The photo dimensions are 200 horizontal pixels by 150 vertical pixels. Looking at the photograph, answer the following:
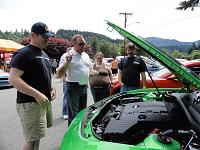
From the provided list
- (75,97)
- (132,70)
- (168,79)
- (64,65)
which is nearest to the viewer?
(64,65)

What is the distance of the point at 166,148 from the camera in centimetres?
243

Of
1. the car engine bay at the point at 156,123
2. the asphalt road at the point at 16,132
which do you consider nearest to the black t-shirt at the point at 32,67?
the car engine bay at the point at 156,123

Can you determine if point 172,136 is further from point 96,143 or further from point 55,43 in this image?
point 55,43

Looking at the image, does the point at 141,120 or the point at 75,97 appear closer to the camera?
the point at 141,120

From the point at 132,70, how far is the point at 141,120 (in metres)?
3.64

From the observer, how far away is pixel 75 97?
5.46 metres

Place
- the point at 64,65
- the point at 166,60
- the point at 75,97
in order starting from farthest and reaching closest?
the point at 75,97 → the point at 64,65 → the point at 166,60

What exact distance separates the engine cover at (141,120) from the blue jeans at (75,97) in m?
2.20

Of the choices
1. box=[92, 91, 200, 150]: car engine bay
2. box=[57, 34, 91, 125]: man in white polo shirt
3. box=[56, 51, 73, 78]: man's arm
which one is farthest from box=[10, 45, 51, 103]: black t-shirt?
box=[57, 34, 91, 125]: man in white polo shirt

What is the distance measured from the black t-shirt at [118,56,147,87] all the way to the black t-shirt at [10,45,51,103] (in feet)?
9.19

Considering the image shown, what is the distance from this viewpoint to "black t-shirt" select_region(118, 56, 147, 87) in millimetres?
6496

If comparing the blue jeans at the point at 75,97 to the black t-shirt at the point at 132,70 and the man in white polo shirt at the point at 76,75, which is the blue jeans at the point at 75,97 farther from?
the black t-shirt at the point at 132,70

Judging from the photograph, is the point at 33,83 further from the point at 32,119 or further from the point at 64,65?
the point at 64,65

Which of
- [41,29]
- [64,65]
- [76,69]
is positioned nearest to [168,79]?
[76,69]
